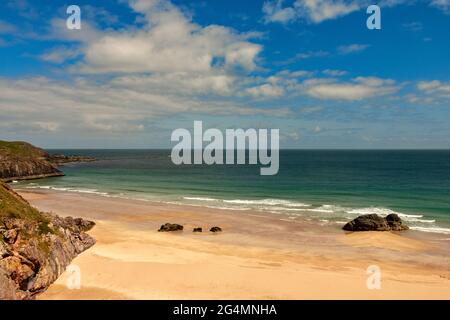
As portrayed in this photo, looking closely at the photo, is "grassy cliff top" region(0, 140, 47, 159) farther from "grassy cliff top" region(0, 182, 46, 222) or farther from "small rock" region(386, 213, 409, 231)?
"small rock" region(386, 213, 409, 231)

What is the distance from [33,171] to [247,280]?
105609 millimetres

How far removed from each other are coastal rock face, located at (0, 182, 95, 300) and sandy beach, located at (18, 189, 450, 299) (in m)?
0.89

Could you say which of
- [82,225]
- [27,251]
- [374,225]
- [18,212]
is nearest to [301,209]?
[374,225]

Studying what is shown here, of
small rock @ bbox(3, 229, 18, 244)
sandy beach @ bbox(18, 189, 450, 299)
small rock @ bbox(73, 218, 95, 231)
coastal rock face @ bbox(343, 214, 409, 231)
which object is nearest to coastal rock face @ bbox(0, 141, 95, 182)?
sandy beach @ bbox(18, 189, 450, 299)

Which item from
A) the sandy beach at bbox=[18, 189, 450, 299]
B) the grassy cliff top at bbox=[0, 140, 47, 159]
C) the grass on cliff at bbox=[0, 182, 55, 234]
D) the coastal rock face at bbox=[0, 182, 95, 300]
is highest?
the grassy cliff top at bbox=[0, 140, 47, 159]

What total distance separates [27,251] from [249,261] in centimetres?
1532

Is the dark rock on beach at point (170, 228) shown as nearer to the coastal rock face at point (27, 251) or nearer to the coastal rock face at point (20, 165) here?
the coastal rock face at point (27, 251)

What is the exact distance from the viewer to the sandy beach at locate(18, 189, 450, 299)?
68.1 ft

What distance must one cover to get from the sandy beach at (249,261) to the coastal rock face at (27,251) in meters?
0.89

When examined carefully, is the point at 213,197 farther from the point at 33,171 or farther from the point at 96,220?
the point at 33,171

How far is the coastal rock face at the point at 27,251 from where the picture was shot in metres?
18.3

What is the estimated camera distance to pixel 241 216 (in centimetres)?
4897
